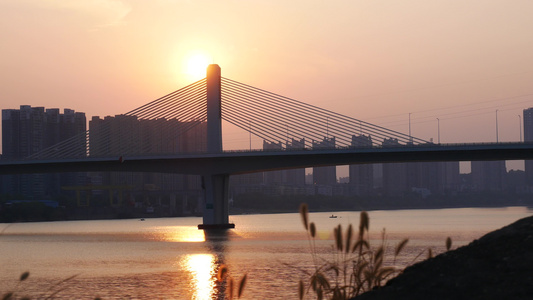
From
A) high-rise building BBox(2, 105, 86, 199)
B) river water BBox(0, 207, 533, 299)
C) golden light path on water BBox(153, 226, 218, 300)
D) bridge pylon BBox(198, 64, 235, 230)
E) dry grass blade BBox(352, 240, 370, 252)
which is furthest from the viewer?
high-rise building BBox(2, 105, 86, 199)

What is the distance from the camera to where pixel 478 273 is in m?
7.61

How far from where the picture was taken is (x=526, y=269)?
7.38 metres

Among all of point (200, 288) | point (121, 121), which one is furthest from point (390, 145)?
point (200, 288)

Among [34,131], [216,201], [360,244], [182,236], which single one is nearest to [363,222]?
[360,244]

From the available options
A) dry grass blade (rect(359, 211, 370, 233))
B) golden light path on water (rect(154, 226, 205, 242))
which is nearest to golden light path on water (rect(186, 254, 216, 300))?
dry grass blade (rect(359, 211, 370, 233))

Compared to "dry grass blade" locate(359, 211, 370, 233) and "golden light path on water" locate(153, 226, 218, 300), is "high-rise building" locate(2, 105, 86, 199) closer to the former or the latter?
"golden light path on water" locate(153, 226, 218, 300)

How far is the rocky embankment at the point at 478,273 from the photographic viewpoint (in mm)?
7211

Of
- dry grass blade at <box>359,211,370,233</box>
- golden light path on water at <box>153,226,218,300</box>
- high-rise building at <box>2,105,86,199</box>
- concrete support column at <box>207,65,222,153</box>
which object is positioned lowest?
golden light path on water at <box>153,226,218,300</box>

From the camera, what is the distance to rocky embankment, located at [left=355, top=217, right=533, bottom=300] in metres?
7.21

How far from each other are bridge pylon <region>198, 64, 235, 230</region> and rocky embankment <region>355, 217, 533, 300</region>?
6894 centimetres

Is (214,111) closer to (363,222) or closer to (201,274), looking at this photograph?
(201,274)

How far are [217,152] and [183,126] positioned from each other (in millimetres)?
7947

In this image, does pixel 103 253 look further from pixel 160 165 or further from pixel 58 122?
pixel 58 122

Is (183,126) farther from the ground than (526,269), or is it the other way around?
(183,126)
